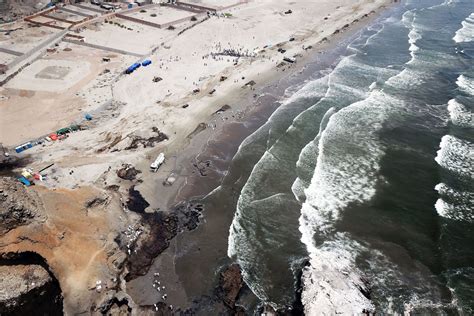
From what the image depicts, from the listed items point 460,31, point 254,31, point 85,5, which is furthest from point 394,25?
point 85,5

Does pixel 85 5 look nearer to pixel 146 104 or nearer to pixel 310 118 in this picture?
pixel 146 104

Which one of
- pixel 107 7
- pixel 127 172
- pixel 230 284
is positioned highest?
pixel 107 7

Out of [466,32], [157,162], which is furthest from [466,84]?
[157,162]

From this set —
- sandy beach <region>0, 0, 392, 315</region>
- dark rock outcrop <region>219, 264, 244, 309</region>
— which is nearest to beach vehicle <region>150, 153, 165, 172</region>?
sandy beach <region>0, 0, 392, 315</region>

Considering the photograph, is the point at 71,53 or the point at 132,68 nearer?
the point at 132,68

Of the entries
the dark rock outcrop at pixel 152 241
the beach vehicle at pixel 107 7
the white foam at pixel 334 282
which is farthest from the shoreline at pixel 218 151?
the beach vehicle at pixel 107 7

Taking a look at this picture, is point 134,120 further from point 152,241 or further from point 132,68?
point 152,241

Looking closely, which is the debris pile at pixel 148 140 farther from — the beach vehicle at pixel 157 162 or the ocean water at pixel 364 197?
the ocean water at pixel 364 197
